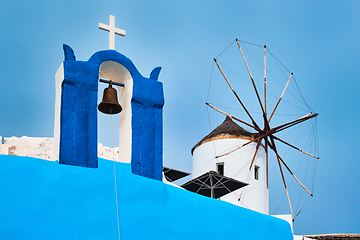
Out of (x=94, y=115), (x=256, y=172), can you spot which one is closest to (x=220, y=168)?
(x=256, y=172)

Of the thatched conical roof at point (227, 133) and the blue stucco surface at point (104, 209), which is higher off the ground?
the thatched conical roof at point (227, 133)

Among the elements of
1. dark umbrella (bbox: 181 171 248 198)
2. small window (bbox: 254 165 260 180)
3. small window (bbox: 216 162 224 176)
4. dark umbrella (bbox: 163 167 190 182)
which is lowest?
dark umbrella (bbox: 181 171 248 198)

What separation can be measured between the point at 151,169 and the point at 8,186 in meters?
1.62

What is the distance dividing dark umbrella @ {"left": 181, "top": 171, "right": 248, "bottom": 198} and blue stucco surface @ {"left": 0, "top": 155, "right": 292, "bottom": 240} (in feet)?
21.9

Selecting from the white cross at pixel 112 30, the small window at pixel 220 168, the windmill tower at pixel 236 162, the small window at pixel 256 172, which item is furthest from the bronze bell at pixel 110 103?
the small window at pixel 256 172

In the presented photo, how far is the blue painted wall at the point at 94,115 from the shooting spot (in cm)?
417

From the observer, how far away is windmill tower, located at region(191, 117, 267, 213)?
45.1 ft

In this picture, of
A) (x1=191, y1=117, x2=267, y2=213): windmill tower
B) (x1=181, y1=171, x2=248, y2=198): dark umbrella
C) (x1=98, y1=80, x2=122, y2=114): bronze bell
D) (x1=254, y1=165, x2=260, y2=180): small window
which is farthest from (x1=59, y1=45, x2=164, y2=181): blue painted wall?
(x1=254, y1=165, x2=260, y2=180): small window

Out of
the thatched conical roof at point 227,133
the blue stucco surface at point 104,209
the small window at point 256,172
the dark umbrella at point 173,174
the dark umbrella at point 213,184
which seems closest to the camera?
the blue stucco surface at point 104,209

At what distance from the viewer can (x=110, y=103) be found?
4.81 m

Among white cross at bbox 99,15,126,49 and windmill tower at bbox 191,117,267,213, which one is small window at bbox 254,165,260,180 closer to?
windmill tower at bbox 191,117,267,213

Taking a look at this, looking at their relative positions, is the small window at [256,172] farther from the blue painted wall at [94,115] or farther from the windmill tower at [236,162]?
the blue painted wall at [94,115]

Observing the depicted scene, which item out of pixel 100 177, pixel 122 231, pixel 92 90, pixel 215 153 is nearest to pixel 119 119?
pixel 92 90

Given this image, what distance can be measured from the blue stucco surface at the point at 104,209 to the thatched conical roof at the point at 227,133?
385 inches
